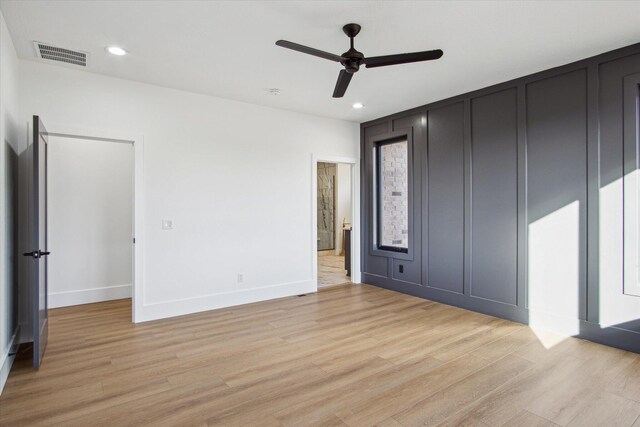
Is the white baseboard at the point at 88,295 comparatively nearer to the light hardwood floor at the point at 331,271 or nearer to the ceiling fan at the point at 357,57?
the light hardwood floor at the point at 331,271

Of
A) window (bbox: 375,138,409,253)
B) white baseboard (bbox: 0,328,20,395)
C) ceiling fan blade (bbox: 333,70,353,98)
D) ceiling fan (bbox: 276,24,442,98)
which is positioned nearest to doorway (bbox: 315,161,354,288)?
window (bbox: 375,138,409,253)

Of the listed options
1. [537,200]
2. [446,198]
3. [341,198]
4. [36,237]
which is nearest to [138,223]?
[36,237]

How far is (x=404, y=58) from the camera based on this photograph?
2623mm

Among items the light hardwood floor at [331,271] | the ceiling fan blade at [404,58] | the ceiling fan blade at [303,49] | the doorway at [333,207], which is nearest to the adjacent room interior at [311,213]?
the ceiling fan blade at [404,58]

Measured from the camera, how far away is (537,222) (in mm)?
3773

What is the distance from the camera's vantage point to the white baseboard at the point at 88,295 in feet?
15.1

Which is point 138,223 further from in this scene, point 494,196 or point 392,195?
point 494,196

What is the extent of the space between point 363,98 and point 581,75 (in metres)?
2.30

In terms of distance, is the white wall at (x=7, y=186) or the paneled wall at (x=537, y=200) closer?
the white wall at (x=7, y=186)

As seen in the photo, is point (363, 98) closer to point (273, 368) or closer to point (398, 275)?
point (398, 275)

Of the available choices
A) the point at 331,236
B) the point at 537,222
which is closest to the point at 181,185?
the point at 537,222

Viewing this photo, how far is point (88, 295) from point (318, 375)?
378 centimetres

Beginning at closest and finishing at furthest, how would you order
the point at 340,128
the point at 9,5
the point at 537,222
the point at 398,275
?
the point at 9,5, the point at 537,222, the point at 398,275, the point at 340,128

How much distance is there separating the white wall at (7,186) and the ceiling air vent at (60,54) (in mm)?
202
